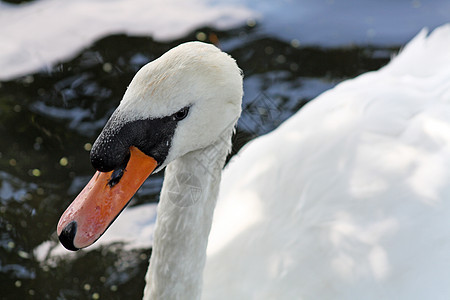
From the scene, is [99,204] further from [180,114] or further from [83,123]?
[83,123]

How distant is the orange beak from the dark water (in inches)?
68.4

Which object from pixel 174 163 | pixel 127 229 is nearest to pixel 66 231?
pixel 174 163

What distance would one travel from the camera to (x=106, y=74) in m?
5.45

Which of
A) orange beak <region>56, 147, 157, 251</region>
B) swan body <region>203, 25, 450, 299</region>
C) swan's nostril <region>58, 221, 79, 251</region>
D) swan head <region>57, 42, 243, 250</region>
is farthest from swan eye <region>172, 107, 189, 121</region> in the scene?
swan body <region>203, 25, 450, 299</region>

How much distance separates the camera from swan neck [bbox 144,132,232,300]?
2.73 metres

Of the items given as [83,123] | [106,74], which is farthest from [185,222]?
[106,74]

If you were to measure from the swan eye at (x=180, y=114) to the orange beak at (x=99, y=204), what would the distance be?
0.58ft

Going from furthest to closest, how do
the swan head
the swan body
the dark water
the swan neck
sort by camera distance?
the dark water, the swan body, the swan neck, the swan head

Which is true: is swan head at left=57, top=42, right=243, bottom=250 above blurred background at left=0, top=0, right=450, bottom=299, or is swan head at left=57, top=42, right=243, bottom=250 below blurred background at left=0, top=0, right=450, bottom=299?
above

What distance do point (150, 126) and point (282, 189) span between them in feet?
4.03

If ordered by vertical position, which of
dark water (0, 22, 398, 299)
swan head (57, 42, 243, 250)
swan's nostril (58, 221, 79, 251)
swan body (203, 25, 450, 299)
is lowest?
dark water (0, 22, 398, 299)

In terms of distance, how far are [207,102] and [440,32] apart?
2.63 meters

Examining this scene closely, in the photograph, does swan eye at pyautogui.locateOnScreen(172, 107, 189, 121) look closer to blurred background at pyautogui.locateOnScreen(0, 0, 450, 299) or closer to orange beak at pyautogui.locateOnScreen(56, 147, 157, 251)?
orange beak at pyautogui.locateOnScreen(56, 147, 157, 251)

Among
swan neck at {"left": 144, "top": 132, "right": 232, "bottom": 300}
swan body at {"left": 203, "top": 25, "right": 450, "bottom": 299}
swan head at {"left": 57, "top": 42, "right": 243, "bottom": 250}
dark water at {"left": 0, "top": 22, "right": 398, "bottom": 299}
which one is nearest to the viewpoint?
swan head at {"left": 57, "top": 42, "right": 243, "bottom": 250}
